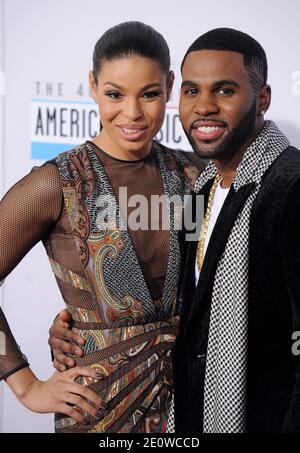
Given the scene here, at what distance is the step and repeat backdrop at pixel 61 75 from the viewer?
2.20 m

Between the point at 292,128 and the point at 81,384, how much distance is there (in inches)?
40.6

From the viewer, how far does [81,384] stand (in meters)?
1.71

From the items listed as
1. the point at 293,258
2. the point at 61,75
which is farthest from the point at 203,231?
the point at 61,75

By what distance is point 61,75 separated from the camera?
234cm

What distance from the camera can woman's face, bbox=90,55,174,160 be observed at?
164 centimetres

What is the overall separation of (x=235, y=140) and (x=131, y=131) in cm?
30

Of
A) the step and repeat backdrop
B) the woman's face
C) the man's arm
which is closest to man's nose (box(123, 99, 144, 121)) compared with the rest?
the woman's face

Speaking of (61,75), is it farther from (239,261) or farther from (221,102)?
(239,261)

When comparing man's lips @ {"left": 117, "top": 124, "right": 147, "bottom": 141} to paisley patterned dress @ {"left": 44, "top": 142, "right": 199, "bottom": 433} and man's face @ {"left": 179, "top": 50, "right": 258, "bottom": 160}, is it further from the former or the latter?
man's face @ {"left": 179, "top": 50, "right": 258, "bottom": 160}

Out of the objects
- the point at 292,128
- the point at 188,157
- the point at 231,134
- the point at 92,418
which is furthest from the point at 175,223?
the point at 292,128

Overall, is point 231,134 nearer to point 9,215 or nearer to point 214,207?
point 214,207

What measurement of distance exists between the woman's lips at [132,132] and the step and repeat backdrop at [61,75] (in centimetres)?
65

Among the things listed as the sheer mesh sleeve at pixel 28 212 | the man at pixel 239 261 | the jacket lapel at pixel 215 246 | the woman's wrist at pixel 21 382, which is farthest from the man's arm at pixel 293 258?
the woman's wrist at pixel 21 382

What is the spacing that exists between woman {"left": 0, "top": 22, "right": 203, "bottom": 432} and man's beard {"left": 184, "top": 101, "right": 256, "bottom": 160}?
242 mm
